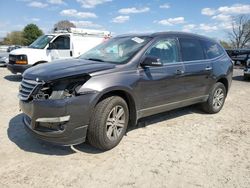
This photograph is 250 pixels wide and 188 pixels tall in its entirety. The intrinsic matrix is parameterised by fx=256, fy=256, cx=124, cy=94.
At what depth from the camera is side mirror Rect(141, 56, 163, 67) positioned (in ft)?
13.2

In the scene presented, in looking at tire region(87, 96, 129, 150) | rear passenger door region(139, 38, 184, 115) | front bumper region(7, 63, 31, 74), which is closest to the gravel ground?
tire region(87, 96, 129, 150)

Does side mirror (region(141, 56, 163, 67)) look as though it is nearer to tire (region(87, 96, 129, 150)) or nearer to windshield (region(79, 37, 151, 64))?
windshield (region(79, 37, 151, 64))

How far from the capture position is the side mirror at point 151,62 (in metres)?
4.01

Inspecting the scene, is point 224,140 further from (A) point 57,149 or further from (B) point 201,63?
(A) point 57,149

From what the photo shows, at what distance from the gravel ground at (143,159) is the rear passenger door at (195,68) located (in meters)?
0.73

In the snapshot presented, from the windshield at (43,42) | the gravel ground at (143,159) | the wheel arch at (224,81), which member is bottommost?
the gravel ground at (143,159)

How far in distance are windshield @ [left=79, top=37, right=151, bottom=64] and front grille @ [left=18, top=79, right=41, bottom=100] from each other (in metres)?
1.26

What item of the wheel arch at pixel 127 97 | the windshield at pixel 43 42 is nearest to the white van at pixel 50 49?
the windshield at pixel 43 42

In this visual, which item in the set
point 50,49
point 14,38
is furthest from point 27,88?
point 14,38

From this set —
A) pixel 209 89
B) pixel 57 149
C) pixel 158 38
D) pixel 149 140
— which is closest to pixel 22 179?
pixel 57 149

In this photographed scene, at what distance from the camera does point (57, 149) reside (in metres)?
3.83

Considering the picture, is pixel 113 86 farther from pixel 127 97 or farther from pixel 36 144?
pixel 36 144

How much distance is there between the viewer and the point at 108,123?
3.75m

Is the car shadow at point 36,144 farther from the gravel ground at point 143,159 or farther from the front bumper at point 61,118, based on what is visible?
the front bumper at point 61,118
